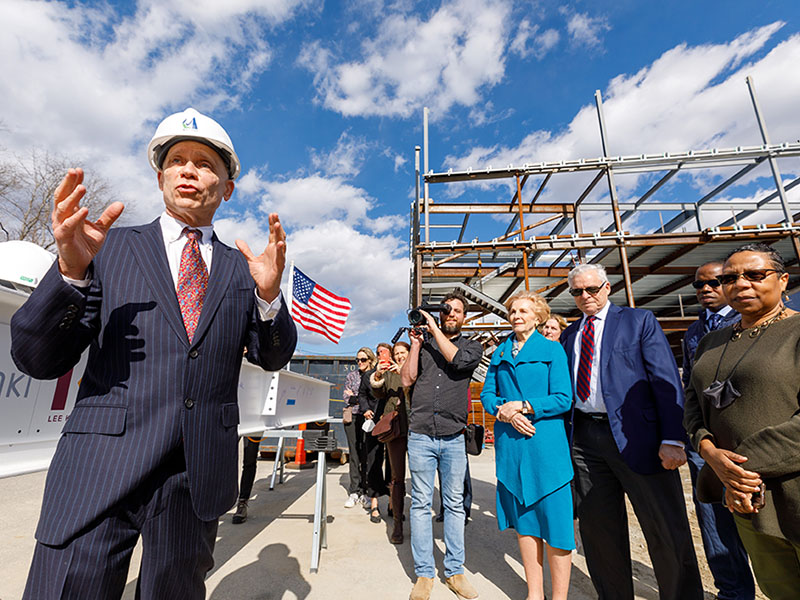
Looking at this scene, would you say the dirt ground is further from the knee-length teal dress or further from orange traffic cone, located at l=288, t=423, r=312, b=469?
orange traffic cone, located at l=288, t=423, r=312, b=469

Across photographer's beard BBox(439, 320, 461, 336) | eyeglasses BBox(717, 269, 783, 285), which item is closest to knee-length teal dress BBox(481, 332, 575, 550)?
photographer's beard BBox(439, 320, 461, 336)

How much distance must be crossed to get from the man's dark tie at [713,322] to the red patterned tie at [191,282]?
356cm

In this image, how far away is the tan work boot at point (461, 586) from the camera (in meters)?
Answer: 2.84

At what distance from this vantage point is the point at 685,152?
10.5 meters

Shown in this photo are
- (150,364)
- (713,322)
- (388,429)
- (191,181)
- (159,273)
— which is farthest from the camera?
(388,429)

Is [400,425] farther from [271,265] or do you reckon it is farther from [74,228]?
[74,228]

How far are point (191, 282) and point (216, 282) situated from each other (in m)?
0.08

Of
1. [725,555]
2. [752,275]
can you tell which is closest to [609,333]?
[752,275]

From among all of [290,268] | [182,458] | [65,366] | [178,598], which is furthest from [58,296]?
[290,268]

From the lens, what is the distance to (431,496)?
122 inches

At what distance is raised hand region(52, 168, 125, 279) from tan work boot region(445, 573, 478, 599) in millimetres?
3123

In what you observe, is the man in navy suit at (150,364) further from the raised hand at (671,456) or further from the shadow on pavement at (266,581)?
the raised hand at (671,456)

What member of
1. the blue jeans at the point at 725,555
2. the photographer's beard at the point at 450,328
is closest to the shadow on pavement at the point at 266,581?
the photographer's beard at the point at 450,328

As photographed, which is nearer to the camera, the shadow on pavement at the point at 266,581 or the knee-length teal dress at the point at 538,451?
the knee-length teal dress at the point at 538,451
